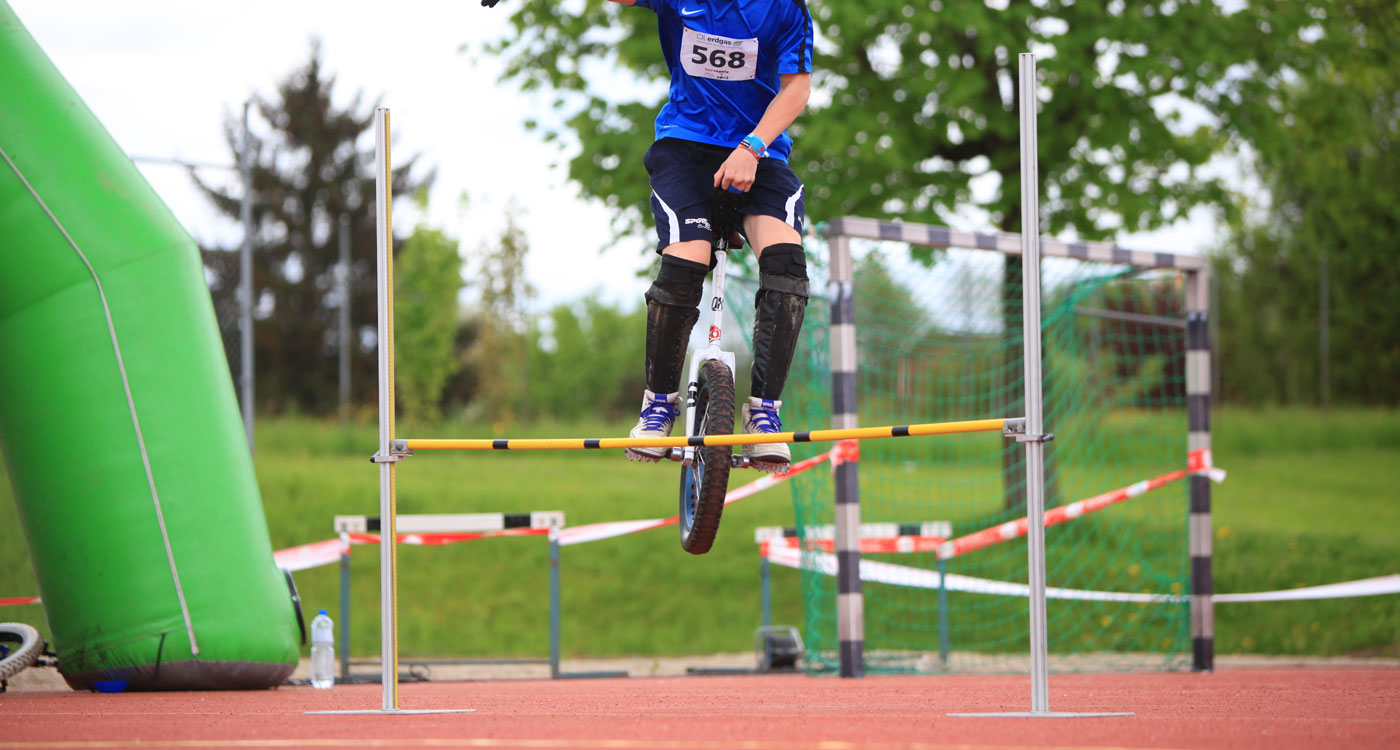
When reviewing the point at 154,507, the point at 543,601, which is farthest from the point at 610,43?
the point at 154,507

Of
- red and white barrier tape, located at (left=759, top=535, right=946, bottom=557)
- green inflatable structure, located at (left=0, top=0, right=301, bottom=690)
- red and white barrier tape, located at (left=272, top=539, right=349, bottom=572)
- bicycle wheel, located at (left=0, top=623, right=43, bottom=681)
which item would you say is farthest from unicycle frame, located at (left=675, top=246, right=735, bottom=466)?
red and white barrier tape, located at (left=272, top=539, right=349, bottom=572)

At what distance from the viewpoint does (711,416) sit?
4.57 metres

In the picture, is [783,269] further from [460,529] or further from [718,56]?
[460,529]

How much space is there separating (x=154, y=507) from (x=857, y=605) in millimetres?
3908

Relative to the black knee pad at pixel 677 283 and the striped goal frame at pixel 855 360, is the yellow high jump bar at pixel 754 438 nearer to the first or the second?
the black knee pad at pixel 677 283

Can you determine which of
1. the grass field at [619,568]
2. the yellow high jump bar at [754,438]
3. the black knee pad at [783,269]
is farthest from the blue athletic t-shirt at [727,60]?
the grass field at [619,568]

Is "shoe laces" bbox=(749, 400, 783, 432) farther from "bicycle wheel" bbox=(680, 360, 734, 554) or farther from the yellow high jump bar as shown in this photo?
the yellow high jump bar

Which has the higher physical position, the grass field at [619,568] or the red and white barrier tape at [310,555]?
the red and white barrier tape at [310,555]

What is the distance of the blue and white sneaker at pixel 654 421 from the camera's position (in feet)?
15.4

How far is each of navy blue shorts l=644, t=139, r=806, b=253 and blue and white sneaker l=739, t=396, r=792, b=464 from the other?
0.63 meters

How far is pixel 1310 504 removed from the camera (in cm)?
1548

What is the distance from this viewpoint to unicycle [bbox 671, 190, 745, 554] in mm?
4496

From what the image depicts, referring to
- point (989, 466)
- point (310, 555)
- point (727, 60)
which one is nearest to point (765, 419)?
point (727, 60)

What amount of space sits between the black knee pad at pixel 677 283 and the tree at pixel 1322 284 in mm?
16995
